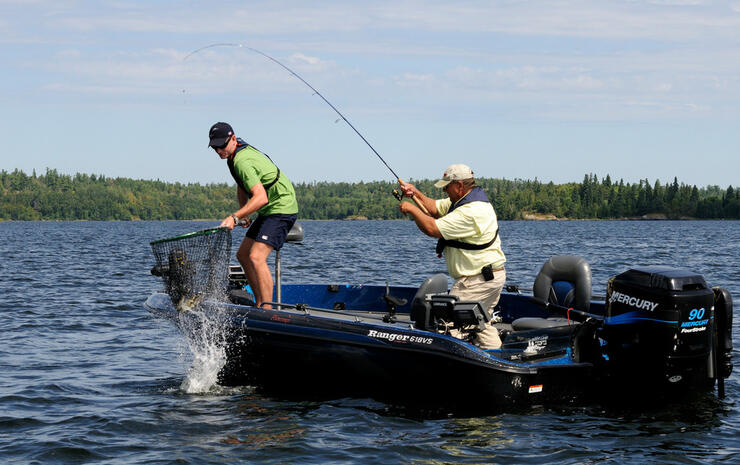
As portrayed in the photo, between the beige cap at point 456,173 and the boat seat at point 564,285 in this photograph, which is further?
the boat seat at point 564,285

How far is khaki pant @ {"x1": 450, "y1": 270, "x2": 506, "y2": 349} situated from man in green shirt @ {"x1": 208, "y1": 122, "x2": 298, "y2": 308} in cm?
169

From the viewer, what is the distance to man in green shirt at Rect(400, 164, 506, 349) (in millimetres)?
7145

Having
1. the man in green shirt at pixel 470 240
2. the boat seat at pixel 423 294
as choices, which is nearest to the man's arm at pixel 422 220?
the man in green shirt at pixel 470 240

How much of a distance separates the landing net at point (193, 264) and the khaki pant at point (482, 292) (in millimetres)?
1996

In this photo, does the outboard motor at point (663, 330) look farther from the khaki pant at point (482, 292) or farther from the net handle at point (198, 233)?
the net handle at point (198, 233)

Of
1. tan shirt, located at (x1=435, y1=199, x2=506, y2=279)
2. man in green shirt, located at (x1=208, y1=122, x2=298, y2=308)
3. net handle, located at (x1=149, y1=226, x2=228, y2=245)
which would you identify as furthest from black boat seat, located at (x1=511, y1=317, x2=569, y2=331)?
net handle, located at (x1=149, y1=226, x2=228, y2=245)

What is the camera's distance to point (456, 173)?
285 inches

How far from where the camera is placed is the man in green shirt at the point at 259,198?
766 cm

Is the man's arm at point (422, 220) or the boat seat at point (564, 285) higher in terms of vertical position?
the man's arm at point (422, 220)

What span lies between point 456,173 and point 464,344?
1406 millimetres

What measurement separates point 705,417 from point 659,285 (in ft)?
4.44

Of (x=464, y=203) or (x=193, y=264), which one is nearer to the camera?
(x=464, y=203)

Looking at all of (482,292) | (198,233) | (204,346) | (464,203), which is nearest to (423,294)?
(482,292)

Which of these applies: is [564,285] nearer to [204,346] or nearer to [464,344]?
[464,344]
